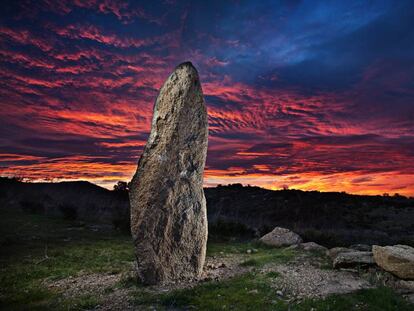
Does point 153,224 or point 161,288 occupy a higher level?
point 153,224

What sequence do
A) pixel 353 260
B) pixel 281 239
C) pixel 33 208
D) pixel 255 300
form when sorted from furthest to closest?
pixel 33 208 → pixel 281 239 → pixel 353 260 → pixel 255 300

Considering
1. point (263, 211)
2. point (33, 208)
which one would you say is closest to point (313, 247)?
point (33, 208)

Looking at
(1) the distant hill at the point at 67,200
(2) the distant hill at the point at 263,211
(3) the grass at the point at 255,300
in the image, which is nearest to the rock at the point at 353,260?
(3) the grass at the point at 255,300

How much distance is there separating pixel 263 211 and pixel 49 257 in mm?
23096

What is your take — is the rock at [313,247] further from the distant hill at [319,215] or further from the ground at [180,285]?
the distant hill at [319,215]

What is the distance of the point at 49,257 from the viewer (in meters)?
11.2

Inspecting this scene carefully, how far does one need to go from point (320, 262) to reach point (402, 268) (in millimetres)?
2646

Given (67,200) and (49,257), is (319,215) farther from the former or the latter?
(49,257)

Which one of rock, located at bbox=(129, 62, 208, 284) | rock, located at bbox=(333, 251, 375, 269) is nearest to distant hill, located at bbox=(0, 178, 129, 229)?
rock, located at bbox=(129, 62, 208, 284)

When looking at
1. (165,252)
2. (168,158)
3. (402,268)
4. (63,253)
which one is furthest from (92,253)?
(402,268)

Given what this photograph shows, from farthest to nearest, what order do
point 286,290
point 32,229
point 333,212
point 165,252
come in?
point 333,212 < point 32,229 < point 165,252 < point 286,290

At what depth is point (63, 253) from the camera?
464 inches

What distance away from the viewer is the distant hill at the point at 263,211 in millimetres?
17938

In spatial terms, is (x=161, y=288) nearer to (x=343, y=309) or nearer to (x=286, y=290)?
(x=286, y=290)
